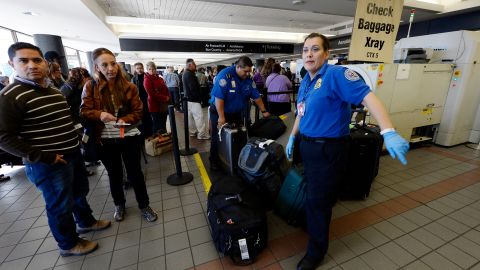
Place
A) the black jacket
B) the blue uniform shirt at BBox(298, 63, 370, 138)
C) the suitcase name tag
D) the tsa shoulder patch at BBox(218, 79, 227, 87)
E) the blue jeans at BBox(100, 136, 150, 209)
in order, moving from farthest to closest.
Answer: the black jacket < the tsa shoulder patch at BBox(218, 79, 227, 87) < the blue jeans at BBox(100, 136, 150, 209) < the suitcase name tag < the blue uniform shirt at BBox(298, 63, 370, 138)

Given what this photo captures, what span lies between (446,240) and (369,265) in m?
0.86

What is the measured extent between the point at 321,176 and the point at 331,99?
51cm

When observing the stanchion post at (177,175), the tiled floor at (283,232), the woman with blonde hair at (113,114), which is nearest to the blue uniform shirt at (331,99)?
the tiled floor at (283,232)

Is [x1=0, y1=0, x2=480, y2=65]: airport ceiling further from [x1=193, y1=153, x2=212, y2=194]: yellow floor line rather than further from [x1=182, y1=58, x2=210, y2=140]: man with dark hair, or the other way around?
[x1=193, y1=153, x2=212, y2=194]: yellow floor line

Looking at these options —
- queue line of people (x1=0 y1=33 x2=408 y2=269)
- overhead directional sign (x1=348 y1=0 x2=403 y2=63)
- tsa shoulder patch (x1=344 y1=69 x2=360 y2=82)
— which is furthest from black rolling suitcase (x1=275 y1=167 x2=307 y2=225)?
overhead directional sign (x1=348 y1=0 x2=403 y2=63)

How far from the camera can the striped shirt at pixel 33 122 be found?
140cm

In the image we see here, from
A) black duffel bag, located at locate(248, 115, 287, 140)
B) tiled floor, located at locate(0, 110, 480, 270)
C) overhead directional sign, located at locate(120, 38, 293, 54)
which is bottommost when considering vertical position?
tiled floor, located at locate(0, 110, 480, 270)

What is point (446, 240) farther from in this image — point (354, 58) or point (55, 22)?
point (55, 22)

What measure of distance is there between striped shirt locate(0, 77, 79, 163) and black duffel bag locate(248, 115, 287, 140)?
2.22 meters

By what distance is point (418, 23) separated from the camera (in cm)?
717

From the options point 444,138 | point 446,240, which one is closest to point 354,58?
point 446,240

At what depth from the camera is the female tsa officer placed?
135cm

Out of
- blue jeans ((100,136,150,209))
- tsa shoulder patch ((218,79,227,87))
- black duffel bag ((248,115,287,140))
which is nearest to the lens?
blue jeans ((100,136,150,209))

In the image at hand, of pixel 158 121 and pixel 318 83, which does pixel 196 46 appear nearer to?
pixel 158 121
